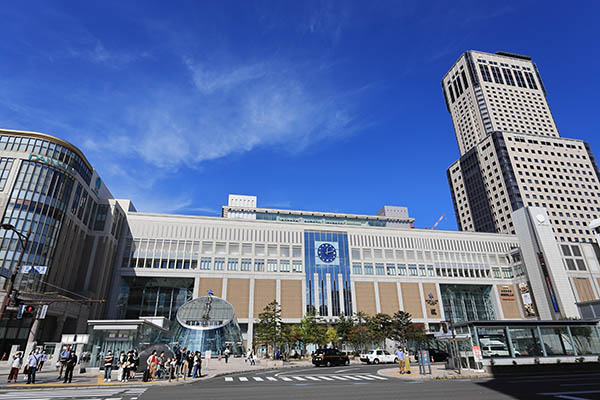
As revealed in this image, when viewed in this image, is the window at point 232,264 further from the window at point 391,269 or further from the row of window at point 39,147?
the window at point 391,269

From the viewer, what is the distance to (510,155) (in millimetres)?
120562

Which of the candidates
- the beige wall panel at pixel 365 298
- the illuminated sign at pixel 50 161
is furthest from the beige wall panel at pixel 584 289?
the illuminated sign at pixel 50 161

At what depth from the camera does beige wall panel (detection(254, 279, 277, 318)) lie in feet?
237

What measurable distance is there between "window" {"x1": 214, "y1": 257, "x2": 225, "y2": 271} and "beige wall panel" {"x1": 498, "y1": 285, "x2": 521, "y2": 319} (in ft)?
219

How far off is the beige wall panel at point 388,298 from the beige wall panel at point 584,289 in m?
41.1

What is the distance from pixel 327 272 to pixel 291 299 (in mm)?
10375

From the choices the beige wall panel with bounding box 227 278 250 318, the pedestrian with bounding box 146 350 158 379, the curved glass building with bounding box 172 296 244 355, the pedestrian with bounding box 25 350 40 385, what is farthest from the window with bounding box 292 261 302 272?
the pedestrian with bounding box 25 350 40 385

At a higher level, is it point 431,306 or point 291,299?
point 291,299

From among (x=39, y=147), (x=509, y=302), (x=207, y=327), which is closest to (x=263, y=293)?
(x=207, y=327)

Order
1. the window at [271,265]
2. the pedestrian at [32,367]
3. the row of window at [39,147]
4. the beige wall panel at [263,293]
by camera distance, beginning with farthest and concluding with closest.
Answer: the window at [271,265] < the beige wall panel at [263,293] < the row of window at [39,147] < the pedestrian at [32,367]

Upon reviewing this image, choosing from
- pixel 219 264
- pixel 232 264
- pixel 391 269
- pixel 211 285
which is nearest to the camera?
pixel 211 285

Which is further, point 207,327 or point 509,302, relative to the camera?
point 509,302

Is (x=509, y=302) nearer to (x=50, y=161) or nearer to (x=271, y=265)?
(x=271, y=265)

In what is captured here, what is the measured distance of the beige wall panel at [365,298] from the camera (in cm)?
7569
